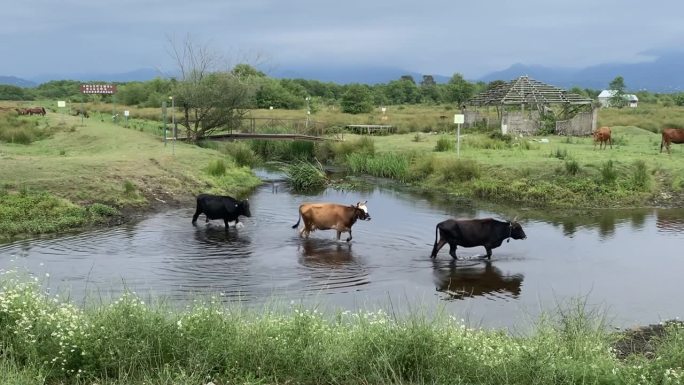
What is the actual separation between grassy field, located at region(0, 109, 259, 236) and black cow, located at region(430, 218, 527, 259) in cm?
979

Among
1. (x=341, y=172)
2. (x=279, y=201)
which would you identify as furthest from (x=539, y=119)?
(x=279, y=201)

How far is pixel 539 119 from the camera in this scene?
136 ft

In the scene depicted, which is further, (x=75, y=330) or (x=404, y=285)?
(x=404, y=285)

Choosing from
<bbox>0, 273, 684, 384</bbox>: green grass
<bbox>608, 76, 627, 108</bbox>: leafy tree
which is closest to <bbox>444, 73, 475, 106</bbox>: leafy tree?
<bbox>608, 76, 627, 108</bbox>: leafy tree

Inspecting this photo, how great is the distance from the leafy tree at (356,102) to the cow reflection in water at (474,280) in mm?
50492

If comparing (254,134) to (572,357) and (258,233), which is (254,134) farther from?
(572,357)

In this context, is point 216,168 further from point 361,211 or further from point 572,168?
point 572,168

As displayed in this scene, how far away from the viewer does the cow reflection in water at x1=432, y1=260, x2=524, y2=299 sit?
12.3 m

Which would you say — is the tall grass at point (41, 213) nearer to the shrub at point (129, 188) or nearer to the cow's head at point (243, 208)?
the shrub at point (129, 188)

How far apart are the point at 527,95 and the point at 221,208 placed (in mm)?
29785

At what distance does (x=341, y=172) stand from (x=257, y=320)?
24.1 m

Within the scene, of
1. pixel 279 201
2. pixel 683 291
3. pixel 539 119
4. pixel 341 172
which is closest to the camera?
pixel 683 291

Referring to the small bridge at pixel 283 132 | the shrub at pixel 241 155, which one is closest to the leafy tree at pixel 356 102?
the small bridge at pixel 283 132

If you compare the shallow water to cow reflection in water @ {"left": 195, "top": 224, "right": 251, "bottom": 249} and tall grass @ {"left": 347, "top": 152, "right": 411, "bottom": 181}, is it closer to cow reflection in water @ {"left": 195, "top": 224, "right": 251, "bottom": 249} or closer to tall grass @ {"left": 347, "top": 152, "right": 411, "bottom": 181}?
cow reflection in water @ {"left": 195, "top": 224, "right": 251, "bottom": 249}
